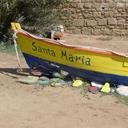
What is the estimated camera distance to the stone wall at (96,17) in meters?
15.1

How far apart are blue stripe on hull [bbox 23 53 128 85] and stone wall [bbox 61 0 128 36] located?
638 centimetres

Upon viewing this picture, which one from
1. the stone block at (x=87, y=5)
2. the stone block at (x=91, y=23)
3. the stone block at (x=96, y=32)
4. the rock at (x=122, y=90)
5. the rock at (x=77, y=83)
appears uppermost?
the stone block at (x=87, y=5)

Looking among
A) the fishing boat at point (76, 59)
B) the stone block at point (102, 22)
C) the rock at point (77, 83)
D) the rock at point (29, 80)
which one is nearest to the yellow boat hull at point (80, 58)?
the fishing boat at point (76, 59)

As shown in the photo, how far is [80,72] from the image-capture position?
28.2ft

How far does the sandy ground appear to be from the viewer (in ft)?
22.0

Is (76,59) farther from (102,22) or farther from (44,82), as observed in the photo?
(102,22)

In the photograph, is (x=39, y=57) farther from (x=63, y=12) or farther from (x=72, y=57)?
(x=63, y=12)

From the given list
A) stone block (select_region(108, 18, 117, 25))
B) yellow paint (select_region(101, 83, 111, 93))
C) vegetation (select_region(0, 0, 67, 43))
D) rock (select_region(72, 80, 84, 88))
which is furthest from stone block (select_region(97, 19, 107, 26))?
yellow paint (select_region(101, 83, 111, 93))

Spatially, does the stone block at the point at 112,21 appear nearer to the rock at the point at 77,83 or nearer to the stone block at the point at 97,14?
the stone block at the point at 97,14

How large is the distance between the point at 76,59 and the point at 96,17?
6.97 m

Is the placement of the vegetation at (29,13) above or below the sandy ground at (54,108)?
above

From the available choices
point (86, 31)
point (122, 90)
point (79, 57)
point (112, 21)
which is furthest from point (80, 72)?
point (86, 31)

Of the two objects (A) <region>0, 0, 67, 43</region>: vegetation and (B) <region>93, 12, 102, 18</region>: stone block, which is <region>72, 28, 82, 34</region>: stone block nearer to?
(B) <region>93, 12, 102, 18</region>: stone block

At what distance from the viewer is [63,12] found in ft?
50.8
